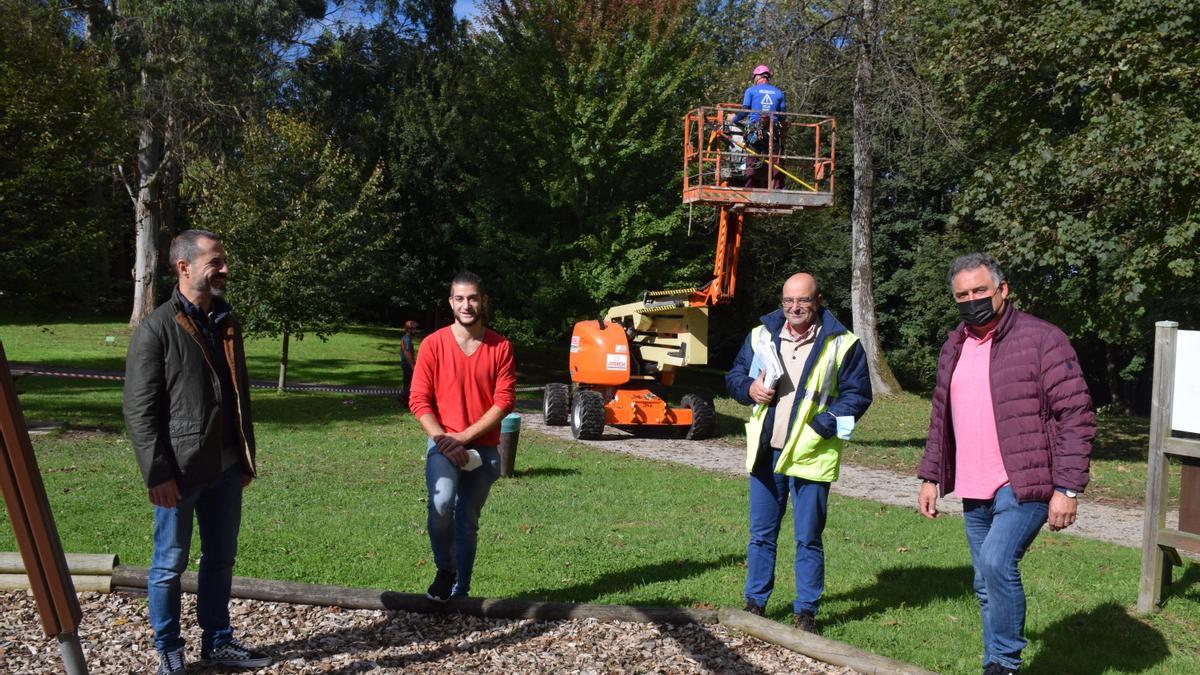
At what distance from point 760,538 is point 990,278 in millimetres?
1991

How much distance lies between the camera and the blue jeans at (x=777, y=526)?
221 inches

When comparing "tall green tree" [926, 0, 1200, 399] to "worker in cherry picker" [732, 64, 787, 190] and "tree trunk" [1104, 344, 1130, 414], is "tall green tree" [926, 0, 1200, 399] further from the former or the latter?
A: "tree trunk" [1104, 344, 1130, 414]

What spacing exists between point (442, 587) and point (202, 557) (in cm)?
136

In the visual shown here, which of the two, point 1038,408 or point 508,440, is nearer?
point 1038,408

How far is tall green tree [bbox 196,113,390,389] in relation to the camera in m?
20.7

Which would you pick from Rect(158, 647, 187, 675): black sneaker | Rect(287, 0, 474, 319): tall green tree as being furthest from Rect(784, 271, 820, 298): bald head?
Rect(287, 0, 474, 319): tall green tree

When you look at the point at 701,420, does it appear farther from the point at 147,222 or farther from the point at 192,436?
the point at 147,222

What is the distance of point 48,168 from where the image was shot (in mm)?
14312

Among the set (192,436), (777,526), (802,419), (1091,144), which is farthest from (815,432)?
(1091,144)

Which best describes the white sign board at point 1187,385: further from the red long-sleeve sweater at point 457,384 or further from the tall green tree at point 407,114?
the tall green tree at point 407,114

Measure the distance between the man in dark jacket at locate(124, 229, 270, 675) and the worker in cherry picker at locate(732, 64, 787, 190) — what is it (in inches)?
446

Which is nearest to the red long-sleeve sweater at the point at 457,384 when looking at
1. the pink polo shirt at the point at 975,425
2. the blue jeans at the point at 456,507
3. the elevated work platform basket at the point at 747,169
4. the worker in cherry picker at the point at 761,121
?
the blue jeans at the point at 456,507

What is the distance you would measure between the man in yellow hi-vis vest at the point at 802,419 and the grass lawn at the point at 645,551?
530 mm

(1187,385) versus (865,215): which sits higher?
(865,215)
